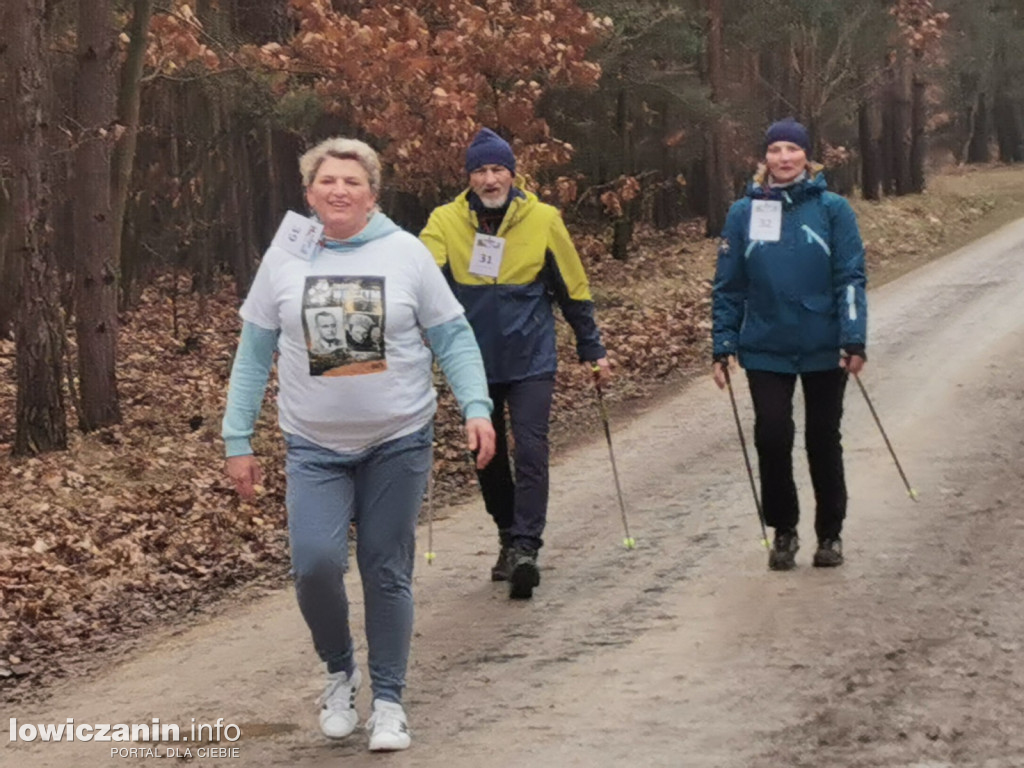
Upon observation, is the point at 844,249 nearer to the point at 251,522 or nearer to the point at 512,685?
the point at 512,685

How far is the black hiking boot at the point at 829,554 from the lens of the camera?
858 cm

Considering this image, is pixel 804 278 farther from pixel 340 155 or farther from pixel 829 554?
pixel 340 155

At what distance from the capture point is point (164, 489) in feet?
41.1

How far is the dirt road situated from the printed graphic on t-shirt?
1.41 m

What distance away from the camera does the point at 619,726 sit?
6.18 meters

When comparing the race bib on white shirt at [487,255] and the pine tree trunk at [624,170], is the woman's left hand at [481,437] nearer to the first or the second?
the race bib on white shirt at [487,255]

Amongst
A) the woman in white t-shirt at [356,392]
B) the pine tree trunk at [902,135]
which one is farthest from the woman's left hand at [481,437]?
the pine tree trunk at [902,135]

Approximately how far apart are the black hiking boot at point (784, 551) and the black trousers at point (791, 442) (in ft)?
0.14

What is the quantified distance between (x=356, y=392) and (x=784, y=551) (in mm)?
3549

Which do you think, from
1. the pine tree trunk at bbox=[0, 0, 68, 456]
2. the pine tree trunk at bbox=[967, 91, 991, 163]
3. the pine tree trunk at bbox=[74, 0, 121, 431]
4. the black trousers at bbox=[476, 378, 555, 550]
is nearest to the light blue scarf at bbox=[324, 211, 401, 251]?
the black trousers at bbox=[476, 378, 555, 550]

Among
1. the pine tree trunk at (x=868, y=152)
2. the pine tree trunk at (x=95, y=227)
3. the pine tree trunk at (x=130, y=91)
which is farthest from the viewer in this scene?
the pine tree trunk at (x=868, y=152)

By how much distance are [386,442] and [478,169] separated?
2655mm

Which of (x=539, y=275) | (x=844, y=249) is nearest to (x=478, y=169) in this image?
(x=539, y=275)

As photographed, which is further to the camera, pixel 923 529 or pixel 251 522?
pixel 251 522
